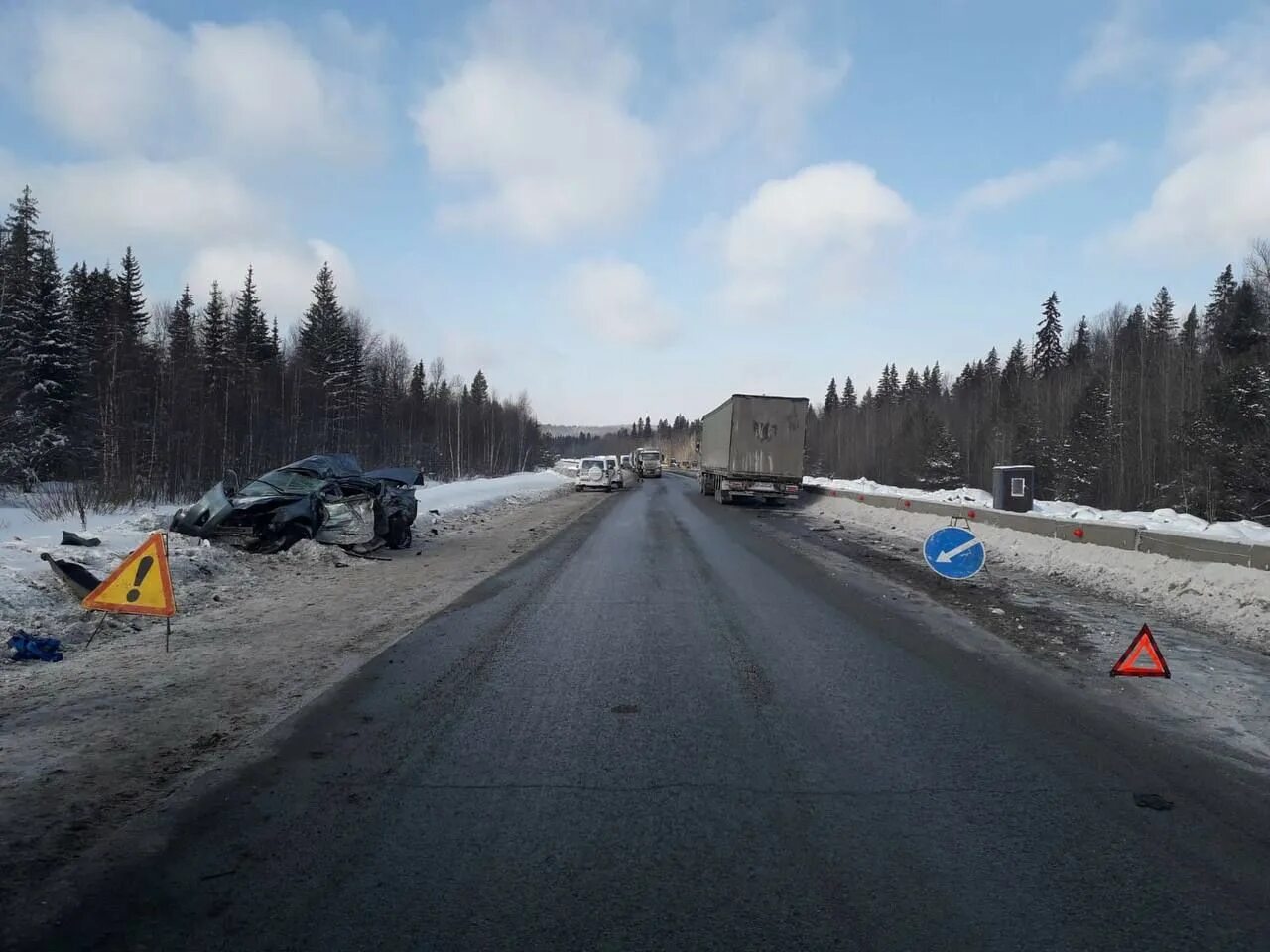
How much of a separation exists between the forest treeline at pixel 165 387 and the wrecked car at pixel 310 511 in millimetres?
11844

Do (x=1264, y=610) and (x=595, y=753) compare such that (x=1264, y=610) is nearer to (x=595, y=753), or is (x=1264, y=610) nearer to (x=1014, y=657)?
(x=1014, y=657)

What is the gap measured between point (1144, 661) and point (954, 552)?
14.7 feet

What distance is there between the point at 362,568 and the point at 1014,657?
10031 millimetres

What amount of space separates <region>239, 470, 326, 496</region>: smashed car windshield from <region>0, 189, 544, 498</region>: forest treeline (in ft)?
38.9

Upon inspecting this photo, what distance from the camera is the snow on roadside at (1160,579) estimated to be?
8828 mm

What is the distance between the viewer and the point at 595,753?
187 inches

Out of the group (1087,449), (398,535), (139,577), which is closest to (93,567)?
(139,577)

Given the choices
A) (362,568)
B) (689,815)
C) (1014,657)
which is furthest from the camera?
(362,568)

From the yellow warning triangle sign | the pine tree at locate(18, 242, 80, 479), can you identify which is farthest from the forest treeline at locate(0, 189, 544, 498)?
the yellow warning triangle sign

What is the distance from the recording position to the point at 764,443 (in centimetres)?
2934

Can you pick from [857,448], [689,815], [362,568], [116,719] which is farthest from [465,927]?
[857,448]

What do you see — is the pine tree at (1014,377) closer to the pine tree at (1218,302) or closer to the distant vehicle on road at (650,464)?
the pine tree at (1218,302)

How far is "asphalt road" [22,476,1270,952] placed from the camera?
9.70 feet

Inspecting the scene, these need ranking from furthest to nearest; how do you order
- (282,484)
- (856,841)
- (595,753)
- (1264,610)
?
(282,484), (1264,610), (595,753), (856,841)
